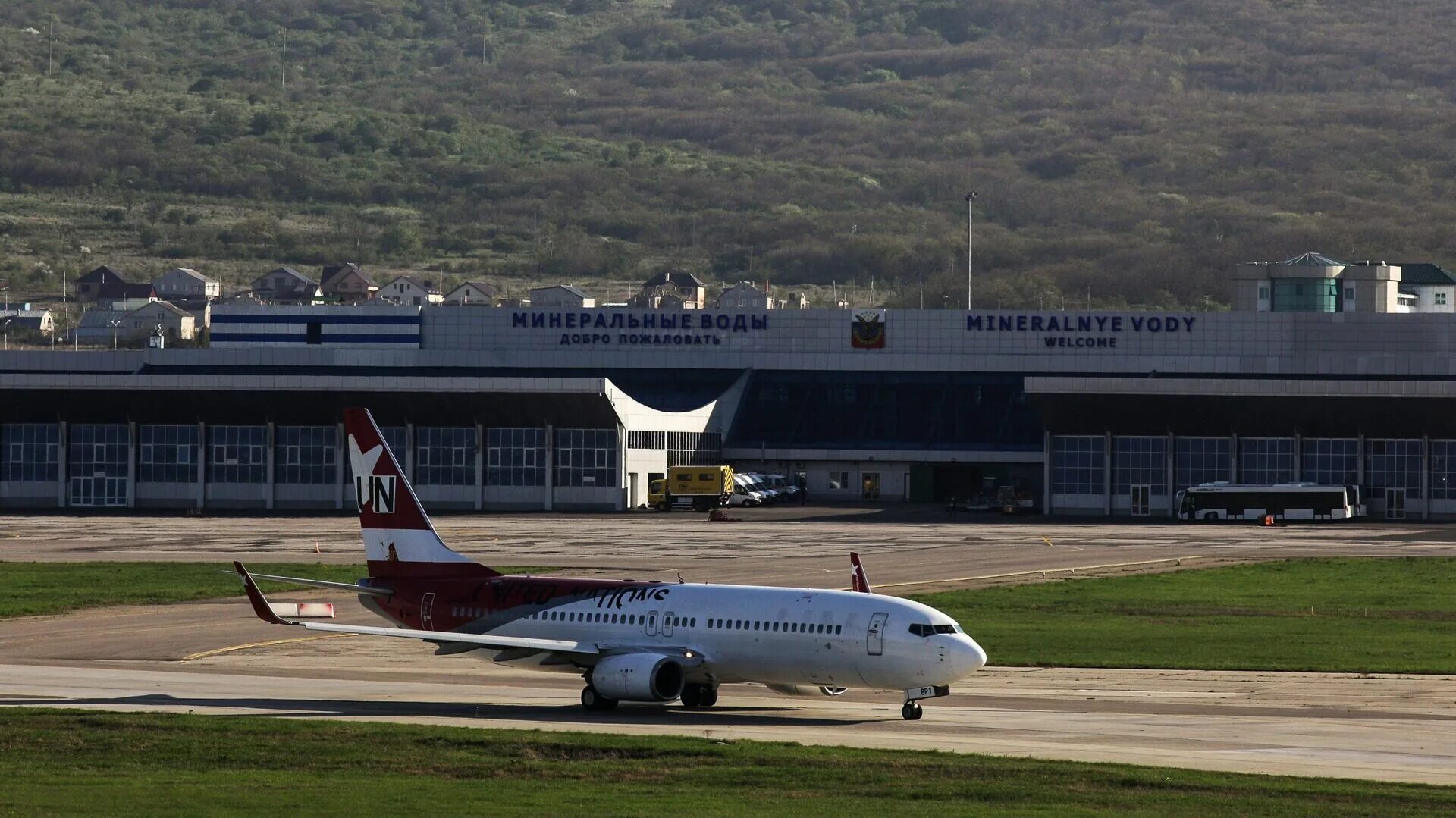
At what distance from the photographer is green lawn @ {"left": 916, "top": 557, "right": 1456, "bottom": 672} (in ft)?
213

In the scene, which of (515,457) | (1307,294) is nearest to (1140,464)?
(515,457)

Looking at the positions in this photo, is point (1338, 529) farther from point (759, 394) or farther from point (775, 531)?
point (759, 394)

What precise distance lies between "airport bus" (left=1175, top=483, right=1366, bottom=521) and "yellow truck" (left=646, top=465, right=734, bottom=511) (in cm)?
3417

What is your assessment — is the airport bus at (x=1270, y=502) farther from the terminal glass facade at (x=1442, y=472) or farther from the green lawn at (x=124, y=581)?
the green lawn at (x=124, y=581)

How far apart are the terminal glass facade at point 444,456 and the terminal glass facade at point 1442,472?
6980cm

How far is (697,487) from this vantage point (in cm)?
15512

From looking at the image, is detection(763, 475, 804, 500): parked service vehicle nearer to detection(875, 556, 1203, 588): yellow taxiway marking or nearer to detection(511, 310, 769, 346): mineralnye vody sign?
detection(511, 310, 769, 346): mineralnye vody sign

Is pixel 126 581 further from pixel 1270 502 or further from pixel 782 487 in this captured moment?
pixel 1270 502

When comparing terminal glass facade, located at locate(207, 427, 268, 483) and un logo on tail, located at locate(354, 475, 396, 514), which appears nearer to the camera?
un logo on tail, located at locate(354, 475, 396, 514)

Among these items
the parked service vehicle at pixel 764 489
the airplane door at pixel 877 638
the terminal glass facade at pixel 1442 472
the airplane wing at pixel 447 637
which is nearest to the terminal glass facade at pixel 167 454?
the parked service vehicle at pixel 764 489

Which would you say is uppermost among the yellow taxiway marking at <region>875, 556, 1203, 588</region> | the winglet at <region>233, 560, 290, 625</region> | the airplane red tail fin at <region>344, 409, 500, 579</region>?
the airplane red tail fin at <region>344, 409, 500, 579</region>

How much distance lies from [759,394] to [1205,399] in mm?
43170

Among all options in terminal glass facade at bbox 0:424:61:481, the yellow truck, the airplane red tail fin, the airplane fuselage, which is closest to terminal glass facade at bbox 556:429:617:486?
the yellow truck

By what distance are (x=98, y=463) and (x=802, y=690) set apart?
4611 inches
